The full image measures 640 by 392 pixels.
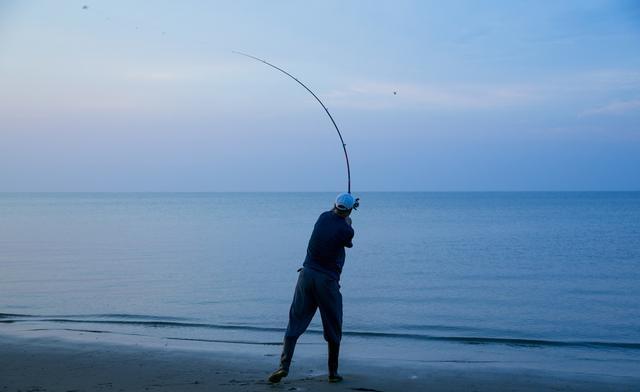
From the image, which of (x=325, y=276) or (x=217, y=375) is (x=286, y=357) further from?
(x=217, y=375)

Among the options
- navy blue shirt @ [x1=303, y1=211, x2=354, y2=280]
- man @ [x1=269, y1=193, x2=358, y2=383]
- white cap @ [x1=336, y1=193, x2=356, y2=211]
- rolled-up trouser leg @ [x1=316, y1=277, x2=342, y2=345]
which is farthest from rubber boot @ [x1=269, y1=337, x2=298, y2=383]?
white cap @ [x1=336, y1=193, x2=356, y2=211]

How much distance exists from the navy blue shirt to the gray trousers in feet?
0.24

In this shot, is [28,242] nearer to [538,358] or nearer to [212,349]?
[212,349]

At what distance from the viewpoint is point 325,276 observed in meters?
5.79

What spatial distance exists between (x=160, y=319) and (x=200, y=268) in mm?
7265

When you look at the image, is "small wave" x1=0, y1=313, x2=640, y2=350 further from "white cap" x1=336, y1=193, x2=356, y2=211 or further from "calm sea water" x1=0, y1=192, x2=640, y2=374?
"white cap" x1=336, y1=193, x2=356, y2=211

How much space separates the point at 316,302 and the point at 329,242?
52 centimetres

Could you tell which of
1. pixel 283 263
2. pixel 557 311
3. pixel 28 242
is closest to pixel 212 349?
pixel 557 311

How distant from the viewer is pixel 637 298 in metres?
13.4

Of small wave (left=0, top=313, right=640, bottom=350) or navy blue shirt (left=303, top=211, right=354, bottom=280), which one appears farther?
small wave (left=0, top=313, right=640, bottom=350)

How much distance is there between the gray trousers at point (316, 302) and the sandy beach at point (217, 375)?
1.60 feet

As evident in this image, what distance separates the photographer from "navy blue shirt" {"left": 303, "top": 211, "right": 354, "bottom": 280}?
5.77 metres

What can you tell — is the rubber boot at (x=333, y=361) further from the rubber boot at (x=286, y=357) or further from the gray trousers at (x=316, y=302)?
the rubber boot at (x=286, y=357)

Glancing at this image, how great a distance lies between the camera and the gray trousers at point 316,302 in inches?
228
